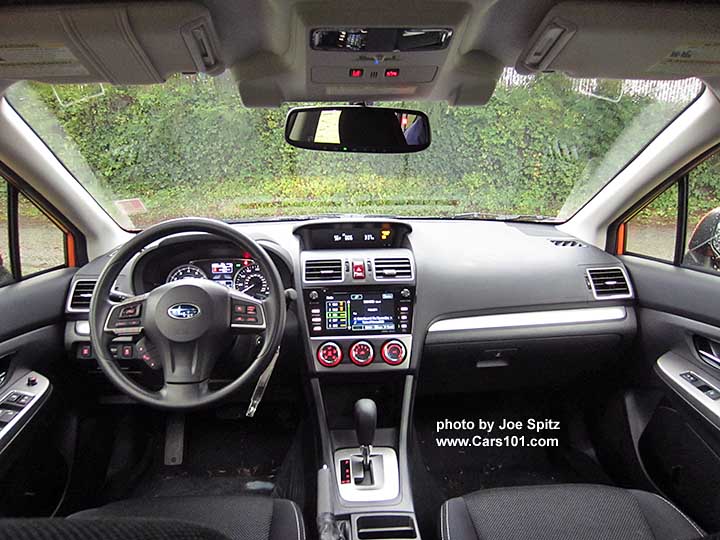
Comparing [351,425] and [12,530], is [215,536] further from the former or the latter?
[351,425]

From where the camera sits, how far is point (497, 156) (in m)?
3.11

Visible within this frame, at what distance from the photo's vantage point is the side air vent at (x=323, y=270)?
290cm

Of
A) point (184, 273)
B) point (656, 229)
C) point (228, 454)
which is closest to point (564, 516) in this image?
point (656, 229)

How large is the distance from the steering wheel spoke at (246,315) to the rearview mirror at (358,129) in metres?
0.87

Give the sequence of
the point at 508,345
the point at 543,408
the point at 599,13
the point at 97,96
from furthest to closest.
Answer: the point at 543,408, the point at 508,345, the point at 97,96, the point at 599,13

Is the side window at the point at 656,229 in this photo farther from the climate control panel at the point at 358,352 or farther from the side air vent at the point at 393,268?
the climate control panel at the point at 358,352

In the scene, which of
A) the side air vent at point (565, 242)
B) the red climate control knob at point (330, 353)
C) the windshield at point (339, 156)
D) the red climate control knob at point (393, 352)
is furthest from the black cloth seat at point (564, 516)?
the windshield at point (339, 156)

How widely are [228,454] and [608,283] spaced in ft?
7.94

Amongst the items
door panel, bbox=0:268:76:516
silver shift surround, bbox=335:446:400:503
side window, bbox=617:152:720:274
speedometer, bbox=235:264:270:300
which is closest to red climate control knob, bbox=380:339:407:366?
silver shift surround, bbox=335:446:400:503

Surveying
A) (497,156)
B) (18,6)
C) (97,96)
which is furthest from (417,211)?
(18,6)

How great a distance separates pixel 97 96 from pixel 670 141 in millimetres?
2651

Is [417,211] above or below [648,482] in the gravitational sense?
above

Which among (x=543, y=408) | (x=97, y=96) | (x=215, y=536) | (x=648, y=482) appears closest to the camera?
(x=215, y=536)

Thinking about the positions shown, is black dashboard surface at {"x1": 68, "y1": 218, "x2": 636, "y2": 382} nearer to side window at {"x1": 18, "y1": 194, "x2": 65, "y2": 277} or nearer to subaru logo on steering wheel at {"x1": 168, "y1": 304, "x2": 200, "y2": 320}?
side window at {"x1": 18, "y1": 194, "x2": 65, "y2": 277}
